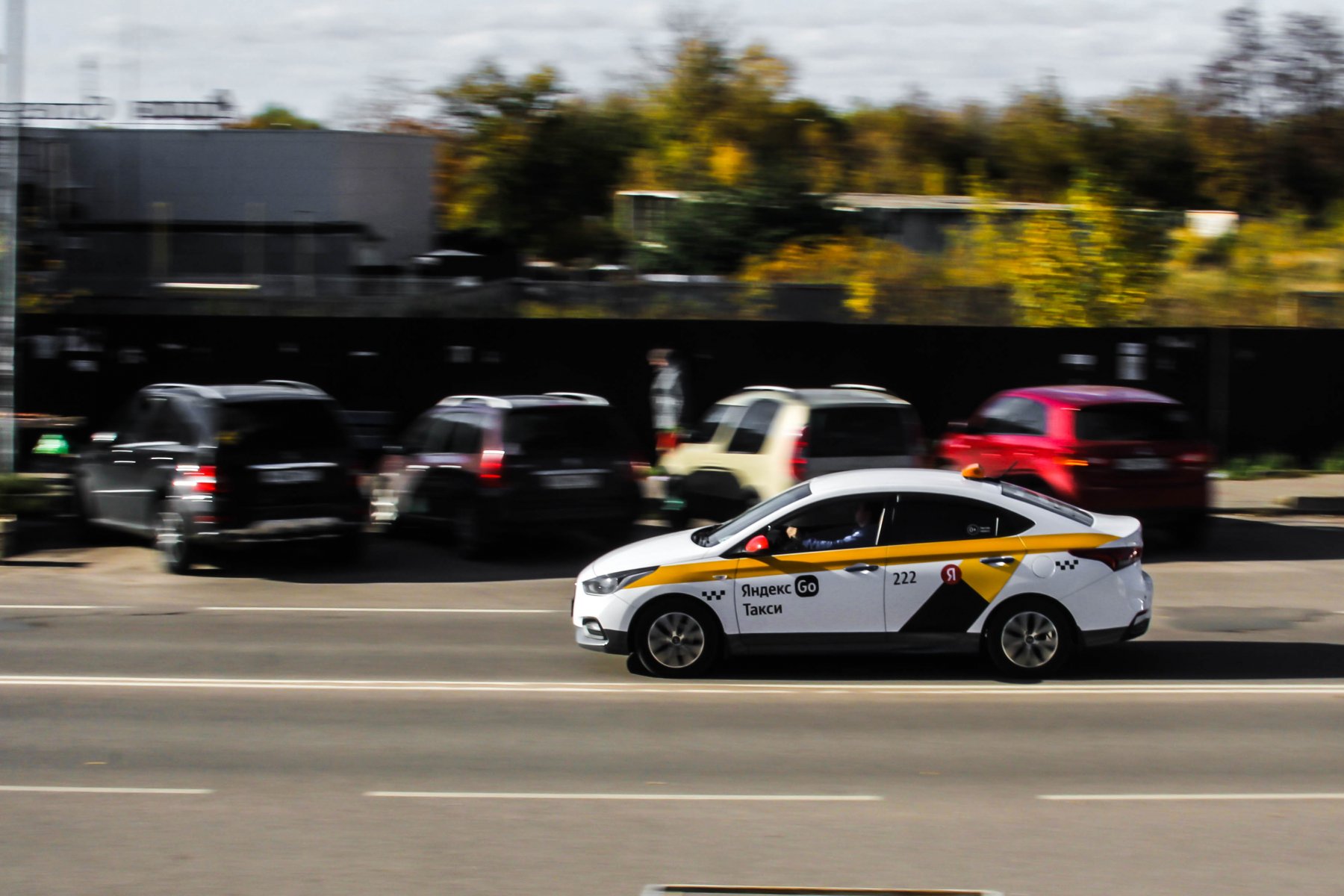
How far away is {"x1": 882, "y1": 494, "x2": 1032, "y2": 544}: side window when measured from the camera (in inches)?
390

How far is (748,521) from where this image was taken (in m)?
10.3

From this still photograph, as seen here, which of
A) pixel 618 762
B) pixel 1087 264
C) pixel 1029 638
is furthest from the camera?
pixel 1087 264

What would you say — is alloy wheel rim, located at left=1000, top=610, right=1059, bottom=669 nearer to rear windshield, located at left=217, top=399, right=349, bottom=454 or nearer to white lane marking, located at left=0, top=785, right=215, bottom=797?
white lane marking, located at left=0, top=785, right=215, bottom=797

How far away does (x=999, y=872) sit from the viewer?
6.10m

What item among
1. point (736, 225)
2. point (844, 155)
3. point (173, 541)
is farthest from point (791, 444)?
point (844, 155)

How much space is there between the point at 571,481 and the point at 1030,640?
625 centimetres

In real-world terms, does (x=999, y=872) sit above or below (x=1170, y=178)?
below

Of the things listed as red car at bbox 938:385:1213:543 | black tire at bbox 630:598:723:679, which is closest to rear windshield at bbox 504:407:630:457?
red car at bbox 938:385:1213:543

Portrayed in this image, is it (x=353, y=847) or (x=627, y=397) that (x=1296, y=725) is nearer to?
(x=353, y=847)

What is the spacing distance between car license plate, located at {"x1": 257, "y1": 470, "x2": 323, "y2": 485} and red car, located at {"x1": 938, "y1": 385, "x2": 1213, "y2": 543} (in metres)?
7.36

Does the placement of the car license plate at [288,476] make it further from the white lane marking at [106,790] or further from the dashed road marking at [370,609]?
the white lane marking at [106,790]

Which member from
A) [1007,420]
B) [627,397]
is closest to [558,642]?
[1007,420]

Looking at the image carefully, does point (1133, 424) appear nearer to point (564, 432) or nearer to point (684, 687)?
point (564, 432)

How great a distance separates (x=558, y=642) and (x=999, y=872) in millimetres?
5737
